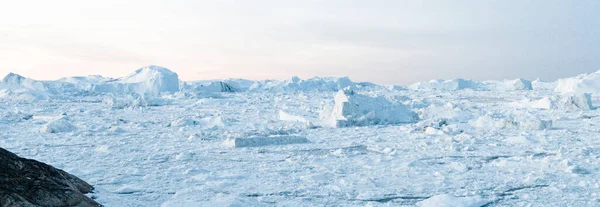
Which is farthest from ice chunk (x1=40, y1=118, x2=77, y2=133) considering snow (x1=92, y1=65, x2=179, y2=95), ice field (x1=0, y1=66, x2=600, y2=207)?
snow (x1=92, y1=65, x2=179, y2=95)

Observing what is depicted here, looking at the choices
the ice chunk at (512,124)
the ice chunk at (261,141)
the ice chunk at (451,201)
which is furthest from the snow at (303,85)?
the ice chunk at (451,201)

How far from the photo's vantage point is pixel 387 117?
398 inches

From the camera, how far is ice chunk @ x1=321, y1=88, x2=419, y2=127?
958cm

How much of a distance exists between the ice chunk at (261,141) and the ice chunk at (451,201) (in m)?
3.31

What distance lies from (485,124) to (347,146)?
3214mm

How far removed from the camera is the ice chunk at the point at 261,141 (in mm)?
6602

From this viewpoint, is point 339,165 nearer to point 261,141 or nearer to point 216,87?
point 261,141

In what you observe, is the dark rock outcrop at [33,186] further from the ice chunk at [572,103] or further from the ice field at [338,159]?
the ice chunk at [572,103]

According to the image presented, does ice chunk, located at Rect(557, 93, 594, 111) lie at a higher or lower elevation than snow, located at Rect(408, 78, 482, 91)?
higher

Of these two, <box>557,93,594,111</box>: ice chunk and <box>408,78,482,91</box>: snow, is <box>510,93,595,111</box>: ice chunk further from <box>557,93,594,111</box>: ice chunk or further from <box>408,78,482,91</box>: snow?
<box>408,78,482,91</box>: snow

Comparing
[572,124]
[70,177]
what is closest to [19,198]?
[70,177]

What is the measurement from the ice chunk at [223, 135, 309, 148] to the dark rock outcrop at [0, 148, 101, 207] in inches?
119

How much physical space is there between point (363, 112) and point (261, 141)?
12.6 ft

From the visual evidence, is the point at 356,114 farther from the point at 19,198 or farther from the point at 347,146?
the point at 19,198
